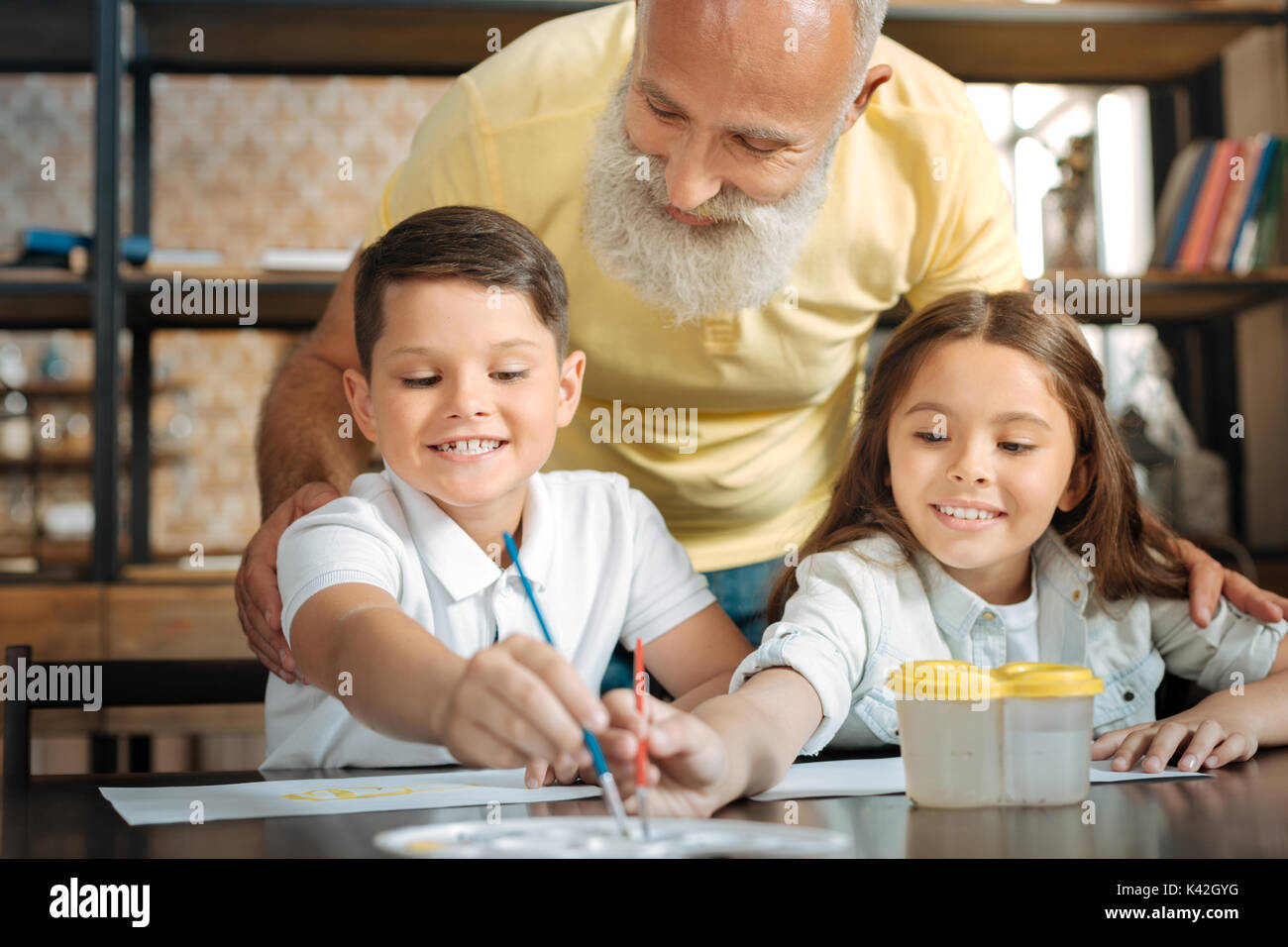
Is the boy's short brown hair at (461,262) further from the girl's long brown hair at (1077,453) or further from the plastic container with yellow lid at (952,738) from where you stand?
the plastic container with yellow lid at (952,738)

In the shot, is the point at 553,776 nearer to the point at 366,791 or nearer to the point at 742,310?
the point at 366,791

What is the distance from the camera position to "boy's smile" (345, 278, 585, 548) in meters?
0.92

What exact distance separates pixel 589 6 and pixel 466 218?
1407mm

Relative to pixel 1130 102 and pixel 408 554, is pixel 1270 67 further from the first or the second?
pixel 408 554

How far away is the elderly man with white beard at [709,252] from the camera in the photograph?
1100mm

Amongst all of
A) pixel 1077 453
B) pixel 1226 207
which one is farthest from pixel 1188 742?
pixel 1226 207

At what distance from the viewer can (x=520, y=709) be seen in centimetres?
56

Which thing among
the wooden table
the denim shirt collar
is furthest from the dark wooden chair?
the denim shirt collar

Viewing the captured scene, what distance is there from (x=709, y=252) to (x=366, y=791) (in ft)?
2.06

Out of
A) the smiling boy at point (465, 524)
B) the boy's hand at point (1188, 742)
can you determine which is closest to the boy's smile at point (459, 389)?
the smiling boy at point (465, 524)

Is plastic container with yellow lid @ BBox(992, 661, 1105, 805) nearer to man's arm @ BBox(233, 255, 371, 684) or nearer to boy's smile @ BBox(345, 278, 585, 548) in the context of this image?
boy's smile @ BBox(345, 278, 585, 548)

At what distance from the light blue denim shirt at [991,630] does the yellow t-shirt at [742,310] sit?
0.30 m

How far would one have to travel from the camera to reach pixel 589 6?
2230 mm

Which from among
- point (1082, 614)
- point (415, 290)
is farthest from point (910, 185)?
point (415, 290)
